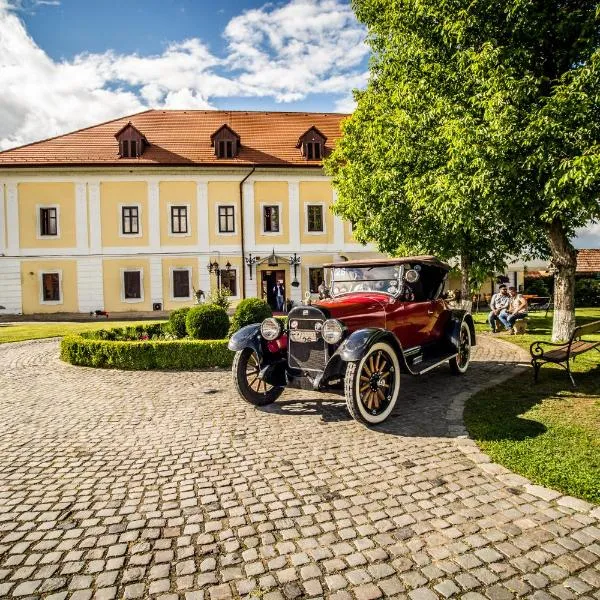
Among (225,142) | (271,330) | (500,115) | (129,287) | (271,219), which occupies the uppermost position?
(225,142)

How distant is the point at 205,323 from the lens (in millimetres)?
10469

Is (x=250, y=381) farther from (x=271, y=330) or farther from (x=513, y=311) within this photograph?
(x=513, y=311)

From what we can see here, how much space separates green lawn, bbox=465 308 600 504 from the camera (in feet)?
12.7

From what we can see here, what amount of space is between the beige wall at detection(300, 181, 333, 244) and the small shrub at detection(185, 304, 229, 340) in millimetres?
14667

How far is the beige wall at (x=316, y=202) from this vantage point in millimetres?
24719

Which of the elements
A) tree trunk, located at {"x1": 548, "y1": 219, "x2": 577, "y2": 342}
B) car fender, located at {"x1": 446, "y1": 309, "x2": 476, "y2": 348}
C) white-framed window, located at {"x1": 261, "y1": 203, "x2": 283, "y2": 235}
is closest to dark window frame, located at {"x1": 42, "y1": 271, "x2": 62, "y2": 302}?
white-framed window, located at {"x1": 261, "y1": 203, "x2": 283, "y2": 235}

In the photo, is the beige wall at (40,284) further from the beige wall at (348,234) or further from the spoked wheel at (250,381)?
the spoked wheel at (250,381)

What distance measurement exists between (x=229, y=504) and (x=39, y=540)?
1.32 m

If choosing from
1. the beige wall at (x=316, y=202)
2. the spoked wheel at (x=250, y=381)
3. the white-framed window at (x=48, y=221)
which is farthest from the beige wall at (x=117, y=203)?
the spoked wheel at (x=250, y=381)

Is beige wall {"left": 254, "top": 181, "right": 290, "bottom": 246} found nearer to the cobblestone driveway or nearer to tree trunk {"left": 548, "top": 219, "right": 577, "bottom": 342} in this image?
tree trunk {"left": 548, "top": 219, "right": 577, "bottom": 342}

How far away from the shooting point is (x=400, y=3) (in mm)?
10766

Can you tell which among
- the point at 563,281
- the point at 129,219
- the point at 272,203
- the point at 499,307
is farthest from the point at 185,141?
the point at 563,281

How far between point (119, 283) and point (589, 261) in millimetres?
31238

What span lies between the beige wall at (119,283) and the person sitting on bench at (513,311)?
17.5 metres
